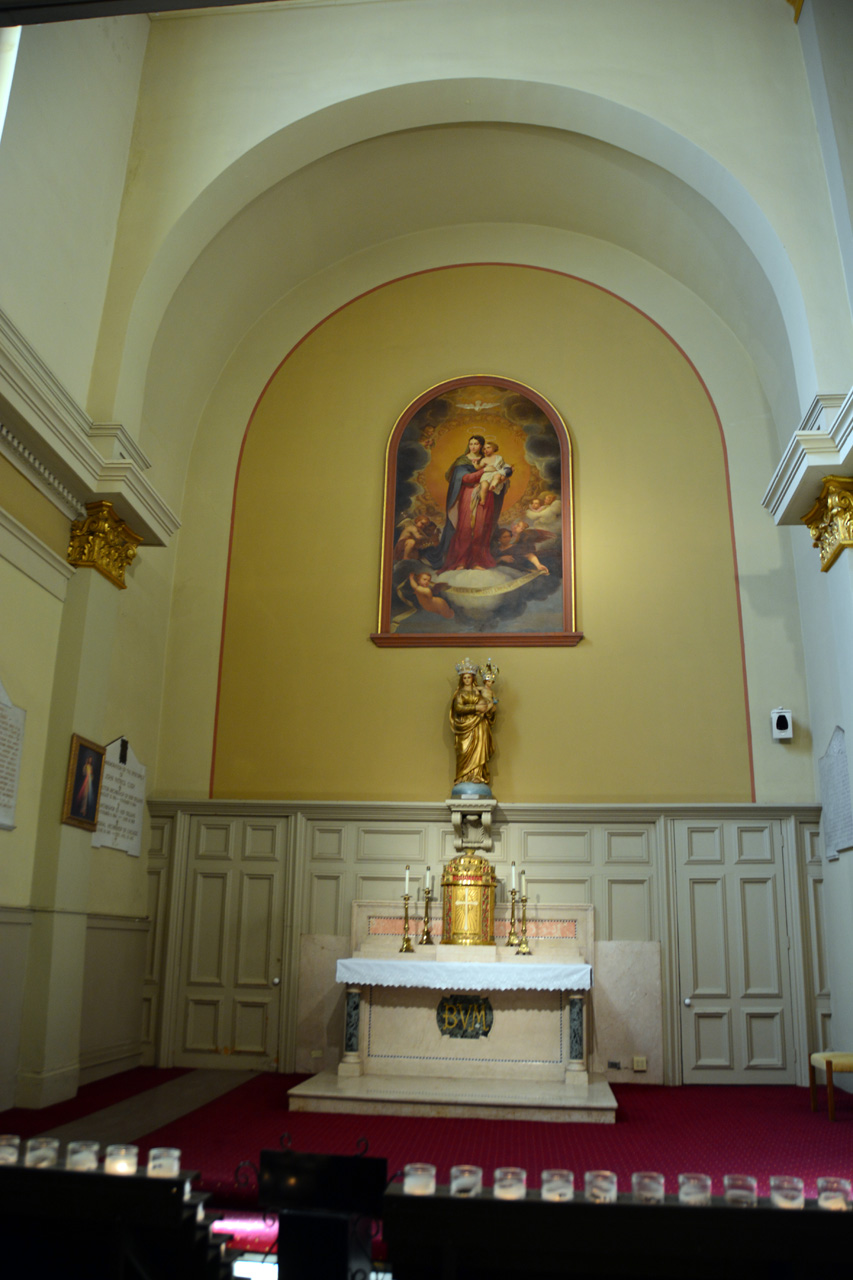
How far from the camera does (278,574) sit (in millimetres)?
10953

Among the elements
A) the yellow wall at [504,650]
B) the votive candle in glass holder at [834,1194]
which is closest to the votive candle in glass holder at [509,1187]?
the votive candle in glass holder at [834,1194]

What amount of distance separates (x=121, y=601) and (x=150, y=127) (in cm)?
434

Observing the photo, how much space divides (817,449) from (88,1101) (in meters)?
7.30

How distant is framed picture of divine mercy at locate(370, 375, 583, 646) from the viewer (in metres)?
10.6

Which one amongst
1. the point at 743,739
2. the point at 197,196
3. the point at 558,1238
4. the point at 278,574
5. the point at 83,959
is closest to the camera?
the point at 558,1238

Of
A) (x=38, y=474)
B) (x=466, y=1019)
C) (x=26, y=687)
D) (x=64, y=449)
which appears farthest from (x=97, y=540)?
(x=466, y=1019)

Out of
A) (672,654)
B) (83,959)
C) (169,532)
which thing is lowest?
(83,959)

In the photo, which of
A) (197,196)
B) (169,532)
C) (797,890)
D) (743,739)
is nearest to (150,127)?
(197,196)

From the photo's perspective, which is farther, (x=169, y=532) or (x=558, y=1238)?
(x=169, y=532)

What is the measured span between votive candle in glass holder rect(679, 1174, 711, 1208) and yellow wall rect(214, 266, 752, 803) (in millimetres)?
7034

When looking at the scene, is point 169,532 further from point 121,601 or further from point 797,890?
point 797,890

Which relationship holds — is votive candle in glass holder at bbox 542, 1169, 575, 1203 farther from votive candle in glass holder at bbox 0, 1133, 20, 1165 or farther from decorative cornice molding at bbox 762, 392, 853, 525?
decorative cornice molding at bbox 762, 392, 853, 525

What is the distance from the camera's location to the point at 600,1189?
117 inches

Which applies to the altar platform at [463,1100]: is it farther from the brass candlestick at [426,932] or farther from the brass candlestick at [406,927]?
the brass candlestick at [426,932]
